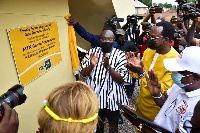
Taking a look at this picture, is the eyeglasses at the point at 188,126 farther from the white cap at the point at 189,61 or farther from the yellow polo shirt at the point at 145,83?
the yellow polo shirt at the point at 145,83

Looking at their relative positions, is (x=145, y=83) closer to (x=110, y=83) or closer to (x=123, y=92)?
(x=123, y=92)

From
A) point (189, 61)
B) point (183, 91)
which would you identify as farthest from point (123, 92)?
point (189, 61)

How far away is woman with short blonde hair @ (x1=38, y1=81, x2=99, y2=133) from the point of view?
39.6 inches

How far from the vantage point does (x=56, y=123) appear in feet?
3.33

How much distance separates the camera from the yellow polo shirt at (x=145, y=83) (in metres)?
2.30

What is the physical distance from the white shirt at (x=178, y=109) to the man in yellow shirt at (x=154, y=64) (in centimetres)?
40

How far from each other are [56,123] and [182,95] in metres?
1.20

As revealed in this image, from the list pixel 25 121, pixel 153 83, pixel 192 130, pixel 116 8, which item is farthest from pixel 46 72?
pixel 116 8

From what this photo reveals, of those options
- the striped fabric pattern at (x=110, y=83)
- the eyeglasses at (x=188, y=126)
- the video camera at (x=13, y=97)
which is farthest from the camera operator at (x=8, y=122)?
the striped fabric pattern at (x=110, y=83)

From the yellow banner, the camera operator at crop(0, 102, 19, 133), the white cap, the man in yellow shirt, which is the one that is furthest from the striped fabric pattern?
the camera operator at crop(0, 102, 19, 133)

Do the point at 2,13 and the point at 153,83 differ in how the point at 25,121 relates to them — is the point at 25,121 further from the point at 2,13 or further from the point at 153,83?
the point at 153,83

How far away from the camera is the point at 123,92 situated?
2639mm

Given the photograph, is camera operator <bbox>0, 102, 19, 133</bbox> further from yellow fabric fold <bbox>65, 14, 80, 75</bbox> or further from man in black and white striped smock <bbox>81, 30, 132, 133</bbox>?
yellow fabric fold <bbox>65, 14, 80, 75</bbox>

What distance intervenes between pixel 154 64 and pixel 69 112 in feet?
5.54
